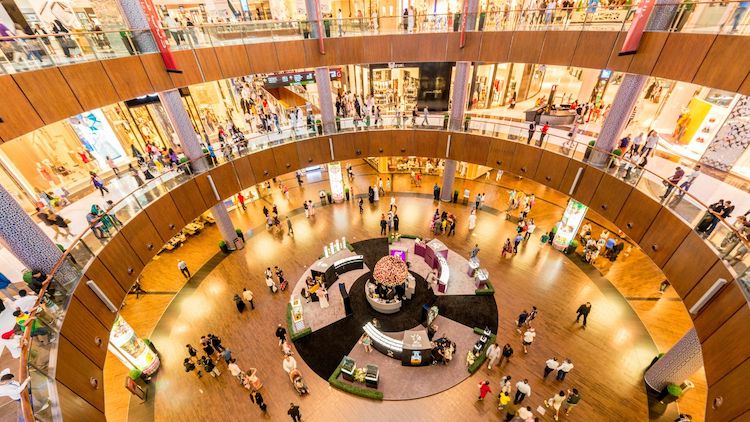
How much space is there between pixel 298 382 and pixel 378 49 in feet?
54.9

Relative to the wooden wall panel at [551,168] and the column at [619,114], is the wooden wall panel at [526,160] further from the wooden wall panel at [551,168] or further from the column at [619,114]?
the column at [619,114]

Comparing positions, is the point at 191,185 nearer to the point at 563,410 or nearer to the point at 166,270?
the point at 166,270

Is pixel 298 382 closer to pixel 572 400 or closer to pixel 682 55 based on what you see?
pixel 572 400

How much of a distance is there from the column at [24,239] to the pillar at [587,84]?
89.7ft

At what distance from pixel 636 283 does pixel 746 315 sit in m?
9.62

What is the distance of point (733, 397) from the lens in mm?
6777

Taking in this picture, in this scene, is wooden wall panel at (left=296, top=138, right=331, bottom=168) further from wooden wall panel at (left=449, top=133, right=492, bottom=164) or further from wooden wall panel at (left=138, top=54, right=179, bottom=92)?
wooden wall panel at (left=449, top=133, right=492, bottom=164)

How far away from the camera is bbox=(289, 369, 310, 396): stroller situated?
11.5 meters

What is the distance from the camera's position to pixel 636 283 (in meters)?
15.4

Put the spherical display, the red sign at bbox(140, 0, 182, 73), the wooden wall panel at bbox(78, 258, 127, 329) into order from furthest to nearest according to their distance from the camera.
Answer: the spherical display < the red sign at bbox(140, 0, 182, 73) < the wooden wall panel at bbox(78, 258, 127, 329)

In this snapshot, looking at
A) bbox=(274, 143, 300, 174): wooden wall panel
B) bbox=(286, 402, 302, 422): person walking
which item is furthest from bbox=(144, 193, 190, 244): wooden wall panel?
bbox=(286, 402, 302, 422): person walking

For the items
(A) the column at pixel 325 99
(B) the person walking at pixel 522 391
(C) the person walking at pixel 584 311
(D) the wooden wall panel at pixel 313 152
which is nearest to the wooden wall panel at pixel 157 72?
(D) the wooden wall panel at pixel 313 152

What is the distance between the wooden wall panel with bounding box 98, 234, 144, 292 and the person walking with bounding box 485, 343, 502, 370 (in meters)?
13.5

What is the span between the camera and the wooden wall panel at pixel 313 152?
60.1 feet
